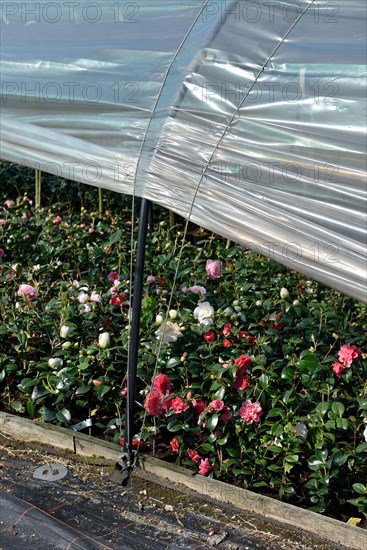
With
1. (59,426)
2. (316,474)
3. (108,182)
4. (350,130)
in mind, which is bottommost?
(59,426)

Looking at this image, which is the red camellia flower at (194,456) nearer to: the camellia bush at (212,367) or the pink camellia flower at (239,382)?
the camellia bush at (212,367)

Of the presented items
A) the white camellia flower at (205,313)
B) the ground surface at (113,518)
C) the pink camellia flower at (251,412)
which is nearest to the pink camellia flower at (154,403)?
the ground surface at (113,518)

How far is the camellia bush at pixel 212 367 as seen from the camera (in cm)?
322

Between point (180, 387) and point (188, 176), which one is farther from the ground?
point (188, 176)

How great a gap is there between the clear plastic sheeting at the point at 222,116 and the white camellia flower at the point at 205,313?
744 millimetres

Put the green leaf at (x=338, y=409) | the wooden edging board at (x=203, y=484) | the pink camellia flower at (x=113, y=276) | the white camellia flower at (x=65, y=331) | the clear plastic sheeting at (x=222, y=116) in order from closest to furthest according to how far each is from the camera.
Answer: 1. the clear plastic sheeting at (x=222, y=116)
2. the wooden edging board at (x=203, y=484)
3. the green leaf at (x=338, y=409)
4. the white camellia flower at (x=65, y=331)
5. the pink camellia flower at (x=113, y=276)

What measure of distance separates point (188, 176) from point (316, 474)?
1.12 metres

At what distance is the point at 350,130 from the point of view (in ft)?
9.30

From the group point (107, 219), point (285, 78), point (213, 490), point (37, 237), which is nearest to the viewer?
point (285, 78)

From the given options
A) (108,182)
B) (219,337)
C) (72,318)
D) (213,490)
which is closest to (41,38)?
(108,182)

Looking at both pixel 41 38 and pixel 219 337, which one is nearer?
pixel 219 337

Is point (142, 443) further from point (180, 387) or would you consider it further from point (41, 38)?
point (41, 38)

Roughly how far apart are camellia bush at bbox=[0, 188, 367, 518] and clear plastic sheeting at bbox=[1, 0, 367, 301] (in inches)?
14.7

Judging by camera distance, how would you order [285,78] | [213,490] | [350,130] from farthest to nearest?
[213,490], [285,78], [350,130]
